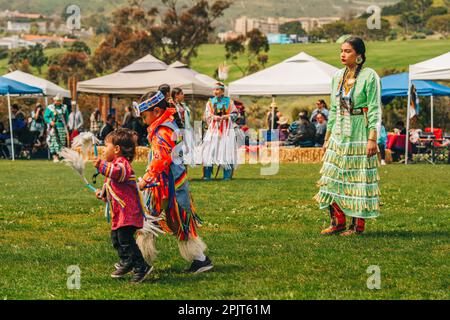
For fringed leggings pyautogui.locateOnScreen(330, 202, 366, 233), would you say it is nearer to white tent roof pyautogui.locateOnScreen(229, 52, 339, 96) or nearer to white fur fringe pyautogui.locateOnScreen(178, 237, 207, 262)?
white fur fringe pyautogui.locateOnScreen(178, 237, 207, 262)

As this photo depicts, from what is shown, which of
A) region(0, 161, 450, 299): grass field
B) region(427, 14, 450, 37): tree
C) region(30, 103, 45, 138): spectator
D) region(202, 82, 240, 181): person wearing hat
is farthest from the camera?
region(427, 14, 450, 37): tree

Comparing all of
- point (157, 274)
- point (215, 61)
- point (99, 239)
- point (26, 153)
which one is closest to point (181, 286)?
point (157, 274)

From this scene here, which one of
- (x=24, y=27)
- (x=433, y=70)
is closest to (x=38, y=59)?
(x=433, y=70)

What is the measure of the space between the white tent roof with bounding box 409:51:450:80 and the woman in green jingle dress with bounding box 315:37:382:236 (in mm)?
14204

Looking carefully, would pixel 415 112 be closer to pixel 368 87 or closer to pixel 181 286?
pixel 368 87

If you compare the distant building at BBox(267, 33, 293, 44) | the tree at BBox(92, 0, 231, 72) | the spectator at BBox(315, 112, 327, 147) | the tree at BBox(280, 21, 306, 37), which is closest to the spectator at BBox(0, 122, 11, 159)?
the spectator at BBox(315, 112, 327, 147)

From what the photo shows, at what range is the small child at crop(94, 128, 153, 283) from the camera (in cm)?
703

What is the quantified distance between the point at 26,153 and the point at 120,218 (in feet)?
78.8

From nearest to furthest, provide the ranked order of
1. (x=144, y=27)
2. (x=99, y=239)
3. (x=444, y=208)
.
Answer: (x=99, y=239)
(x=444, y=208)
(x=144, y=27)

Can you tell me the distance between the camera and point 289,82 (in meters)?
28.4

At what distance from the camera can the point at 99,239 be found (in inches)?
376

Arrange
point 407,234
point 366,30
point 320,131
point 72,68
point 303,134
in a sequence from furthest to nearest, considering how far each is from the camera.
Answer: point 366,30 → point 72,68 → point 320,131 → point 303,134 → point 407,234

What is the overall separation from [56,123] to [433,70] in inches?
410

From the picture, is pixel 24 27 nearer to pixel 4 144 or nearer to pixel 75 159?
pixel 4 144
